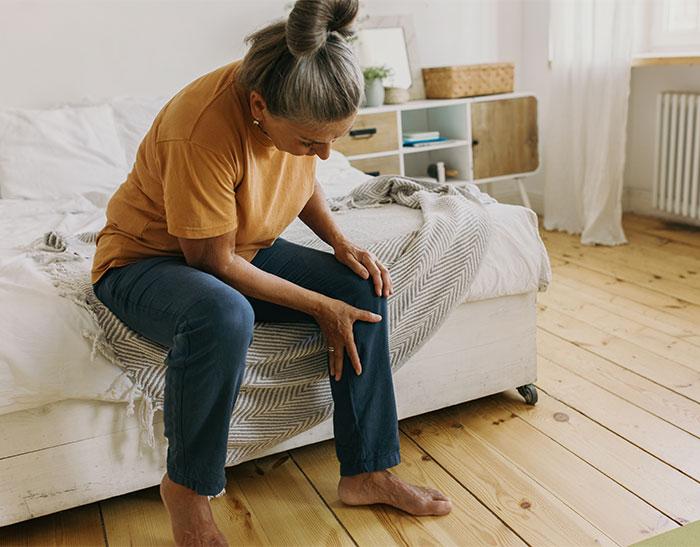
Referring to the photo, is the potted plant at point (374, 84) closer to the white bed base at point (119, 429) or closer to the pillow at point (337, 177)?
the pillow at point (337, 177)

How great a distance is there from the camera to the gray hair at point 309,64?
1156 millimetres

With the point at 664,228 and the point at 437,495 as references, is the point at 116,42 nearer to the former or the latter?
the point at 437,495

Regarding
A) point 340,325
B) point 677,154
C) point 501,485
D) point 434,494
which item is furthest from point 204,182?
point 677,154

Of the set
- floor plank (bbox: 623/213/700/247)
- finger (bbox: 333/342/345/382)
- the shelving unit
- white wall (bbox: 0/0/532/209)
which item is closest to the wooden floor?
finger (bbox: 333/342/345/382)

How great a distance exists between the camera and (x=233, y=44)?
330 cm

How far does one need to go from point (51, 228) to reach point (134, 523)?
93 cm

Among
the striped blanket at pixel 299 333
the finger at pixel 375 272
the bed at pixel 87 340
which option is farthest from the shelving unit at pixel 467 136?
the finger at pixel 375 272

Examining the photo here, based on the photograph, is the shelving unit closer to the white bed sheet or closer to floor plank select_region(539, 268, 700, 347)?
floor plank select_region(539, 268, 700, 347)

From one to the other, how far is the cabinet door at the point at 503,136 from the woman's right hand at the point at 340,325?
2.26m

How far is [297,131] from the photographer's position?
124 centimetres

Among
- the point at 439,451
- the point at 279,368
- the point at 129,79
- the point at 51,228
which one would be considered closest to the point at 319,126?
the point at 279,368

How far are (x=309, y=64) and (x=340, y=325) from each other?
49cm

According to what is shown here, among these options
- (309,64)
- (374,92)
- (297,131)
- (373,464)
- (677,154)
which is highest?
(309,64)

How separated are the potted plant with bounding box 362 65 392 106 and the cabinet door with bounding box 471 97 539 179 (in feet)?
1.43
